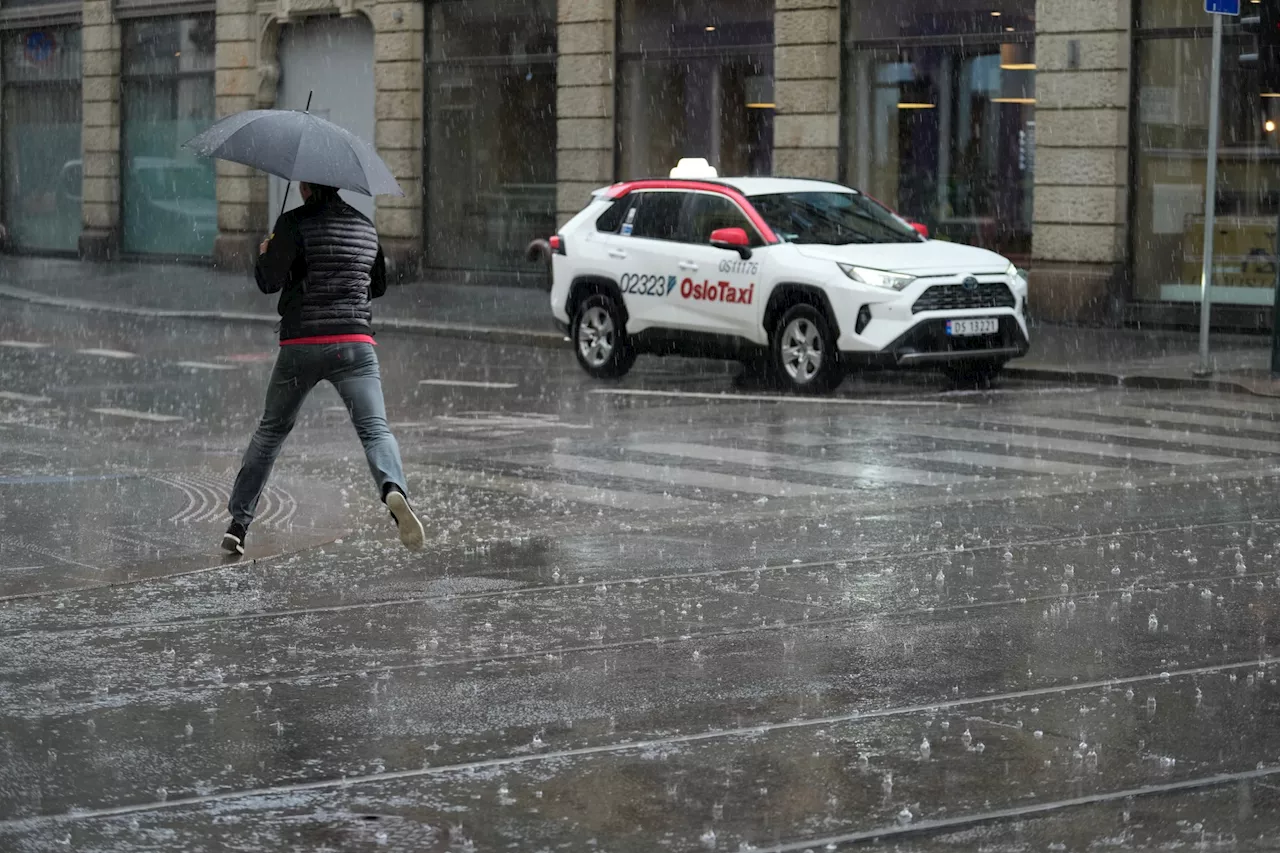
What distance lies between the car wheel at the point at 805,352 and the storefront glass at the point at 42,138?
72.3 ft

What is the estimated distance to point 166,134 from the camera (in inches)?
1353

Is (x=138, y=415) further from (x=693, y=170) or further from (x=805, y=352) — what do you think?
(x=693, y=170)

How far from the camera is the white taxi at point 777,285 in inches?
650

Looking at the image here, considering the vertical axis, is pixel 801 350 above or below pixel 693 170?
below

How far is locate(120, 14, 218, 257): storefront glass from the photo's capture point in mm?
33531

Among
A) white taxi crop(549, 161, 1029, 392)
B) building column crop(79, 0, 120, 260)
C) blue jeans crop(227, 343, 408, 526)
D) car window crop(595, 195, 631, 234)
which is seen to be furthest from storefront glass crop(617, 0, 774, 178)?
blue jeans crop(227, 343, 408, 526)

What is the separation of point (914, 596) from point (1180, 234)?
1475 cm

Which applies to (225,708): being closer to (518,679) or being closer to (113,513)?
(518,679)

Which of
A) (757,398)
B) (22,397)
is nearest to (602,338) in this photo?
(757,398)

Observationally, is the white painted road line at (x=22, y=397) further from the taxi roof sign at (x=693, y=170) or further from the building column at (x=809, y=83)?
Answer: the building column at (x=809, y=83)

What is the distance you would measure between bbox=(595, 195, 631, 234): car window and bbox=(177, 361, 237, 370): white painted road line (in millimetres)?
3465

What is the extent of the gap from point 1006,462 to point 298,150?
5111mm

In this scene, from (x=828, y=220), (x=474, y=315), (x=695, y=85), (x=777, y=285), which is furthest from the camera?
(x=695, y=85)

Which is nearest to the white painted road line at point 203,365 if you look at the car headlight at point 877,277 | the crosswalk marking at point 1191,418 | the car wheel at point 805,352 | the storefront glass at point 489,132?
the car wheel at point 805,352
